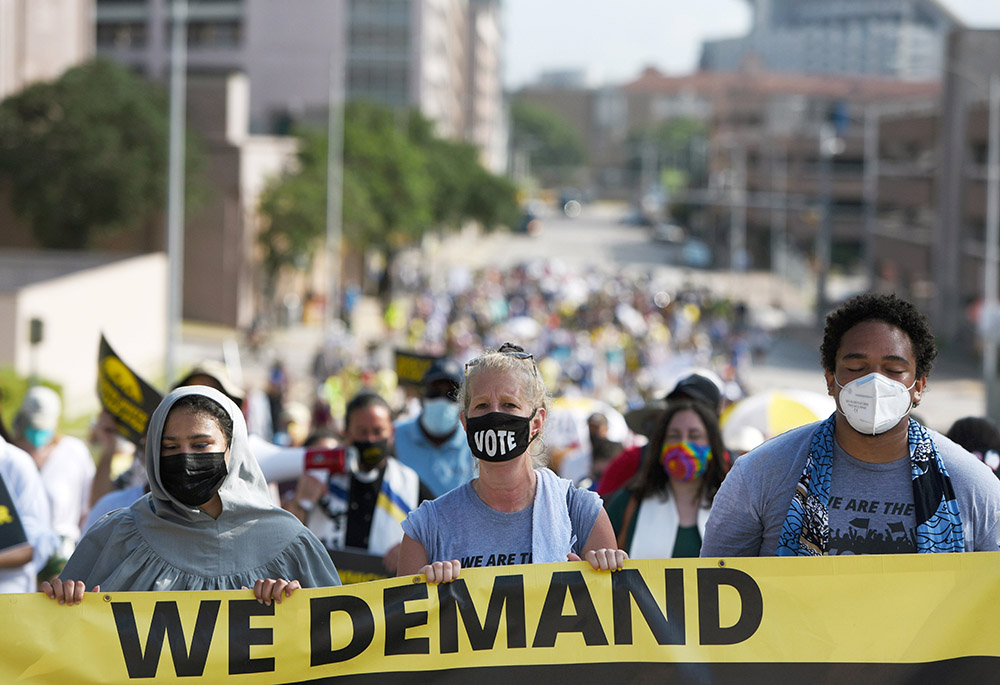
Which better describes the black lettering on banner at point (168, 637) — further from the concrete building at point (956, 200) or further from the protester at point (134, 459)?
the concrete building at point (956, 200)

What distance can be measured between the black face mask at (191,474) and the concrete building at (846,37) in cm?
9083

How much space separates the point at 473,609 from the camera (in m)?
4.29

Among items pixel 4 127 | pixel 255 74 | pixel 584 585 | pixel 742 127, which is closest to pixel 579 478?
pixel 584 585

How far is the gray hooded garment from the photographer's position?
425 centimetres

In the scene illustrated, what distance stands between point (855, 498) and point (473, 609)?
1153mm

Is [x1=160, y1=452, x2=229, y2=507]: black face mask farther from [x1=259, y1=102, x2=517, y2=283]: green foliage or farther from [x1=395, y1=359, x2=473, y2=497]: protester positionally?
[x1=259, y1=102, x2=517, y2=283]: green foliage

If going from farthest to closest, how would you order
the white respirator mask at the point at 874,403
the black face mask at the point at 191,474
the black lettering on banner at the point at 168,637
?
1. the black lettering on banner at the point at 168,637
2. the black face mask at the point at 191,474
3. the white respirator mask at the point at 874,403

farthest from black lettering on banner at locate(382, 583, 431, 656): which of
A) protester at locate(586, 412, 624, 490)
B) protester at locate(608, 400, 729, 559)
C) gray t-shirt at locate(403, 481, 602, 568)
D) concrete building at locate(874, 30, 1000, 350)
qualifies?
concrete building at locate(874, 30, 1000, 350)

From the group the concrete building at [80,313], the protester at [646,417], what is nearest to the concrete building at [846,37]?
the concrete building at [80,313]

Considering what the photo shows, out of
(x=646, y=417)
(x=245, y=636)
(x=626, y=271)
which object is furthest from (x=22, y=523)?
(x=626, y=271)

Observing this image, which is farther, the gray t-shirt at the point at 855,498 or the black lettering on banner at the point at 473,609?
the black lettering on banner at the point at 473,609

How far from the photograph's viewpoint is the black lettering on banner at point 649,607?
429cm

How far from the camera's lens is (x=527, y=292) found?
58.3 metres

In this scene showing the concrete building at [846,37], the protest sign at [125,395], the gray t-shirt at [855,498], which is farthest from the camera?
the concrete building at [846,37]
